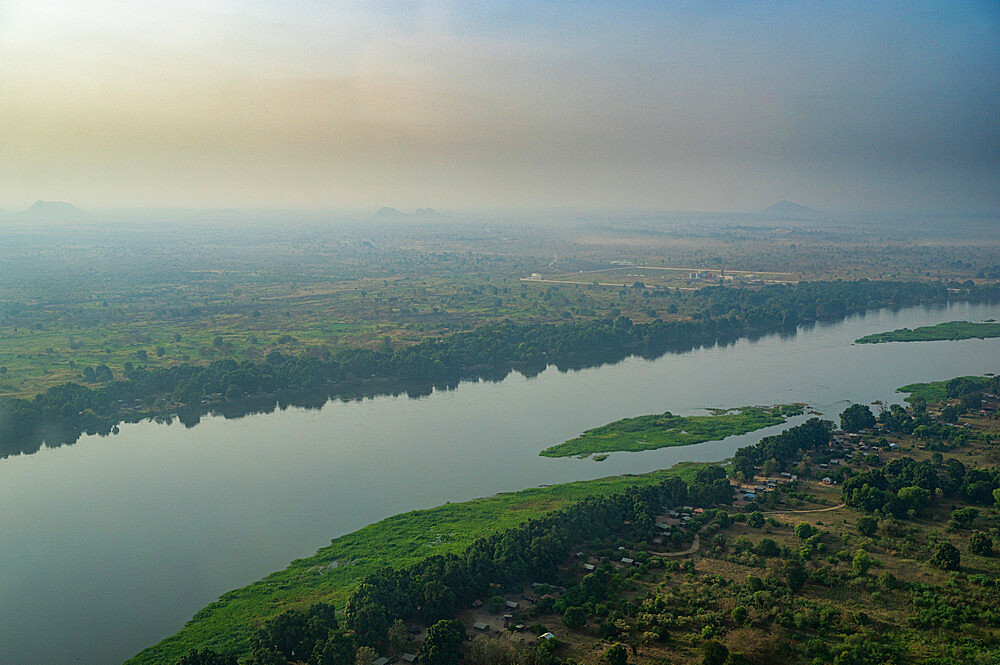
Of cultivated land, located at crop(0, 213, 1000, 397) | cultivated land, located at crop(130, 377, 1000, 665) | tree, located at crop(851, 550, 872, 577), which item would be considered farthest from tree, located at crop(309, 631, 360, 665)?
cultivated land, located at crop(0, 213, 1000, 397)

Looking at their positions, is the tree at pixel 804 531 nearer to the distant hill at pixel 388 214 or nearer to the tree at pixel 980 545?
the tree at pixel 980 545

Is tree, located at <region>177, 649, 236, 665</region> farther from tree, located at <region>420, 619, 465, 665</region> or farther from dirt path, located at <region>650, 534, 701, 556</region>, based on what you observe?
dirt path, located at <region>650, 534, 701, 556</region>

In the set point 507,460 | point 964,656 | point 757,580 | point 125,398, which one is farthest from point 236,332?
point 964,656

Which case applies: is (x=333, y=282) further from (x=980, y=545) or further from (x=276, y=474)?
(x=980, y=545)

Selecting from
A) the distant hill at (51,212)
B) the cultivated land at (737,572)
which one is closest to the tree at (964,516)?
the cultivated land at (737,572)

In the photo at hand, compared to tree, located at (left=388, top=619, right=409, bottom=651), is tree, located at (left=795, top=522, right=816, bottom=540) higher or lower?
higher
